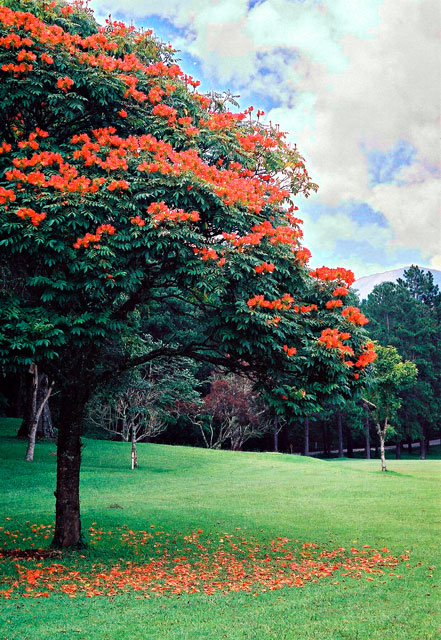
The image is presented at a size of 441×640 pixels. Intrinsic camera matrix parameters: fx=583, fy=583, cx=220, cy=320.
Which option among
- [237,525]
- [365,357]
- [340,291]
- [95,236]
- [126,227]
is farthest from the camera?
[237,525]

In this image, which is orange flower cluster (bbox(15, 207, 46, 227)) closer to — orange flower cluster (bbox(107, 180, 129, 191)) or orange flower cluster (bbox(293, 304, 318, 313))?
orange flower cluster (bbox(107, 180, 129, 191))

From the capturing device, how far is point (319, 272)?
36.4ft

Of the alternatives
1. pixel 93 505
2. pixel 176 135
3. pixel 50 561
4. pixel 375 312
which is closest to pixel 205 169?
pixel 176 135

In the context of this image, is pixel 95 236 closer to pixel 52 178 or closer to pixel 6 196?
pixel 52 178

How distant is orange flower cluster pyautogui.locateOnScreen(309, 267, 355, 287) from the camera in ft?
36.1

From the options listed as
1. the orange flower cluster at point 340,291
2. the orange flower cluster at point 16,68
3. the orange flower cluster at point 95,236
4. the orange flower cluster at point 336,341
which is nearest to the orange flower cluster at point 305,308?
the orange flower cluster at point 340,291

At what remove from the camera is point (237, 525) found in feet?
53.2

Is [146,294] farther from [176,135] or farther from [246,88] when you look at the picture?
[246,88]

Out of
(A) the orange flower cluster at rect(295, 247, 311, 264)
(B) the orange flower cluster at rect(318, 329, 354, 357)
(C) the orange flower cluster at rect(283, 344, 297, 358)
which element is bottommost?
(C) the orange flower cluster at rect(283, 344, 297, 358)

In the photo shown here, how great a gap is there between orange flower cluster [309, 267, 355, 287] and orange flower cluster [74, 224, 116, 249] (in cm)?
403

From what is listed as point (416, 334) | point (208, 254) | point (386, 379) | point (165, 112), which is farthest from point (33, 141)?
point (416, 334)

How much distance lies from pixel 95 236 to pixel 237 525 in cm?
1020

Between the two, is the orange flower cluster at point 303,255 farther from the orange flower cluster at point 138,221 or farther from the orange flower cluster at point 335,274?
the orange flower cluster at point 138,221

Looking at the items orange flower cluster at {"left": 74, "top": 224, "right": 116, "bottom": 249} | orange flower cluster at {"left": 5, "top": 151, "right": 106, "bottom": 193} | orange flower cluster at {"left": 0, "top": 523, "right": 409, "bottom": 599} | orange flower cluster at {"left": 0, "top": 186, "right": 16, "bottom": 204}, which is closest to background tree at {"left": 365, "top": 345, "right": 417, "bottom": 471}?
orange flower cluster at {"left": 0, "top": 523, "right": 409, "bottom": 599}
